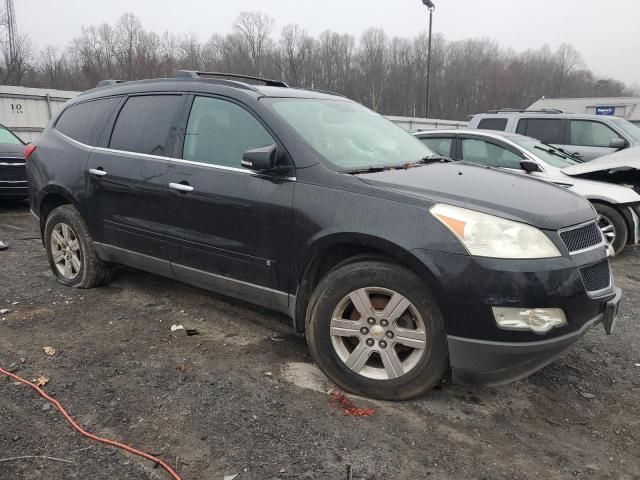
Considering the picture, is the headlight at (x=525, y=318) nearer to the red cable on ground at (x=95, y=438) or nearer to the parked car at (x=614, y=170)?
the red cable on ground at (x=95, y=438)

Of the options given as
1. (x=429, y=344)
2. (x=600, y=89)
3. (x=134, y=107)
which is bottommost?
(x=429, y=344)

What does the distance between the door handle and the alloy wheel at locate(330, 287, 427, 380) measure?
55.1 inches

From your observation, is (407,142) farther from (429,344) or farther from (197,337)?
(197,337)

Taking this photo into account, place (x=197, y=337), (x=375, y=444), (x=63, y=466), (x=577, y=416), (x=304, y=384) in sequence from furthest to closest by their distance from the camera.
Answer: (x=197, y=337)
(x=304, y=384)
(x=577, y=416)
(x=375, y=444)
(x=63, y=466)

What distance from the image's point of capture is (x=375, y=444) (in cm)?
261

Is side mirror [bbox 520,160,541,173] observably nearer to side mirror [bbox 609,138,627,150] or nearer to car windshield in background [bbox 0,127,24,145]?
side mirror [bbox 609,138,627,150]

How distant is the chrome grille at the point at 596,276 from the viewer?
2.74 m

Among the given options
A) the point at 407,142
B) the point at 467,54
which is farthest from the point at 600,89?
the point at 407,142

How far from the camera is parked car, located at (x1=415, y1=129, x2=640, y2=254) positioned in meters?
6.47

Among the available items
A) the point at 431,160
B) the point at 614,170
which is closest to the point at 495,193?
the point at 431,160

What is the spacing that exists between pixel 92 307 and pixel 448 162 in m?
3.17

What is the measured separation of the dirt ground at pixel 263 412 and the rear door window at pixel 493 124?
6309mm

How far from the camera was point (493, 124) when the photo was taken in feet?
32.6

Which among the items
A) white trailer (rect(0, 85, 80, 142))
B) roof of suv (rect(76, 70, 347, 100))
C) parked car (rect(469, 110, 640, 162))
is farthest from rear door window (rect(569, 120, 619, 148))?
white trailer (rect(0, 85, 80, 142))
